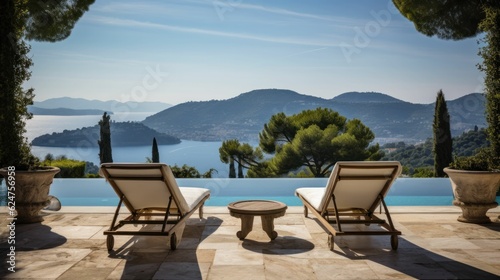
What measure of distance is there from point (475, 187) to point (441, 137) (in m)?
9.91

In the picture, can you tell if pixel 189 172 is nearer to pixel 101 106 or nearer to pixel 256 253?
pixel 101 106

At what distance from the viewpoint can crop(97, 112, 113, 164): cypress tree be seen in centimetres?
1504

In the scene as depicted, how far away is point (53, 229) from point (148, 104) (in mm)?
12946

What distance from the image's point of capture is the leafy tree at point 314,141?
15656 millimetres

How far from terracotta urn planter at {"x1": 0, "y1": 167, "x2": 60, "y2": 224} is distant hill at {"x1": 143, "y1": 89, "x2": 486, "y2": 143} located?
14138mm

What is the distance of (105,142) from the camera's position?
1512cm

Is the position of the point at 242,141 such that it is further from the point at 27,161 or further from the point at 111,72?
the point at 27,161

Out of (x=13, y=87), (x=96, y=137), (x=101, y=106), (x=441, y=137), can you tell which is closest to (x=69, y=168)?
(x=96, y=137)

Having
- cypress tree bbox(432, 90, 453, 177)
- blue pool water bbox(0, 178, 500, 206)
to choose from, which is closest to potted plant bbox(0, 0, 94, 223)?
blue pool water bbox(0, 178, 500, 206)

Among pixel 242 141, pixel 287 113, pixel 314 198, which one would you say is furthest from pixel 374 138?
pixel 314 198

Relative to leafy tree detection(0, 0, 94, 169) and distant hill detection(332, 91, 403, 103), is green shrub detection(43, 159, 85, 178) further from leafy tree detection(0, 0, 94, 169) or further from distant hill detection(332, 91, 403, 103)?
distant hill detection(332, 91, 403, 103)

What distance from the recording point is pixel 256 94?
96.0ft

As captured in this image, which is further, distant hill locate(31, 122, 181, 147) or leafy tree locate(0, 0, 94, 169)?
distant hill locate(31, 122, 181, 147)

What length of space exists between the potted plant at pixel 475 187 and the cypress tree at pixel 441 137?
9.47 meters
